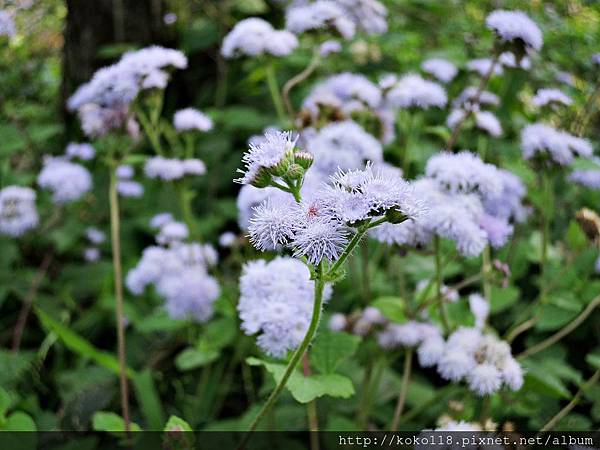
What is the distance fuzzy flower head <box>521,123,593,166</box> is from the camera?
178cm

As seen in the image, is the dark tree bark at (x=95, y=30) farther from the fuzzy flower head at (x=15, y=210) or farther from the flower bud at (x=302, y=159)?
the flower bud at (x=302, y=159)

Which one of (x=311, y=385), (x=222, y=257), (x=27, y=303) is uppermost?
(x=311, y=385)

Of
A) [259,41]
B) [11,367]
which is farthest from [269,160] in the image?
[11,367]

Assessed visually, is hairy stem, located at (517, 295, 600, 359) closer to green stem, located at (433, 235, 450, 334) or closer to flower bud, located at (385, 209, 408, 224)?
green stem, located at (433, 235, 450, 334)

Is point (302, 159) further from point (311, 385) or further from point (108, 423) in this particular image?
point (108, 423)

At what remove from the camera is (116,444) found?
185cm

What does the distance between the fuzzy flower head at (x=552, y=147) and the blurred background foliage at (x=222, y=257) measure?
0.22 meters

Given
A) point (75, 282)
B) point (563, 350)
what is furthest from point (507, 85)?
point (75, 282)

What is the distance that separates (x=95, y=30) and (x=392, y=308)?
2471 mm

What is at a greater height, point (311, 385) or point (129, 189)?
point (311, 385)

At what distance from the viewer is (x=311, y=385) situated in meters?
1.30

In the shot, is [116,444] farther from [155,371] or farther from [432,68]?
[432,68]

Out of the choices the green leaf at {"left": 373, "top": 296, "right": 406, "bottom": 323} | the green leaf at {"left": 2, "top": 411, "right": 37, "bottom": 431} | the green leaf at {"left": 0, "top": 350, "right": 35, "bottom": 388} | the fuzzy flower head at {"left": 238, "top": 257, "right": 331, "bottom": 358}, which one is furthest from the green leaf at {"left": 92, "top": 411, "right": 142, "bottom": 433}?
the green leaf at {"left": 373, "top": 296, "right": 406, "bottom": 323}

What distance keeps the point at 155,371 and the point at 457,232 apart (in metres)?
1.40
